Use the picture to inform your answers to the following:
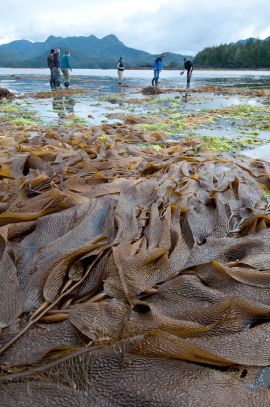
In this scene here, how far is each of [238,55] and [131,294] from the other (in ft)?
222

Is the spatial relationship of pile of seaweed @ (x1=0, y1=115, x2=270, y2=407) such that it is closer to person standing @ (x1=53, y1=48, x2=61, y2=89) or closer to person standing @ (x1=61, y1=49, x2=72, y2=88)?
person standing @ (x1=53, y1=48, x2=61, y2=89)

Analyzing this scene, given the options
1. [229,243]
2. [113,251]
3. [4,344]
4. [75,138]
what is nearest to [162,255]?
[113,251]

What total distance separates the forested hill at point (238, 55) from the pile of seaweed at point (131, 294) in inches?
2480

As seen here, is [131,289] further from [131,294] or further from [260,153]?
[260,153]

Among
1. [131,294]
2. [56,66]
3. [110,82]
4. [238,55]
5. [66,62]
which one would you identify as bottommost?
[131,294]

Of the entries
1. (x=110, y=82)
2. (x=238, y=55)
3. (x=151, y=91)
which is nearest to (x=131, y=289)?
(x=151, y=91)

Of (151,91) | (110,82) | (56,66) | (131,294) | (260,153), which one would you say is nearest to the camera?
(131,294)

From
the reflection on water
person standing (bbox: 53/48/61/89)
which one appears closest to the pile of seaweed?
person standing (bbox: 53/48/61/89)

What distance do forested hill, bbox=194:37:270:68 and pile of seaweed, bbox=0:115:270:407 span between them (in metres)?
63.0

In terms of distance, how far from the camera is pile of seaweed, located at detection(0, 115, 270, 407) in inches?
43.9

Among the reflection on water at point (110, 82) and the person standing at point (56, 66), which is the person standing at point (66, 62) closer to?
the person standing at point (56, 66)

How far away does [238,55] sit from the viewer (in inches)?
2421

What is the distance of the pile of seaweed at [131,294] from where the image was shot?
111cm

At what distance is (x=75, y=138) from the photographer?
4.64m
